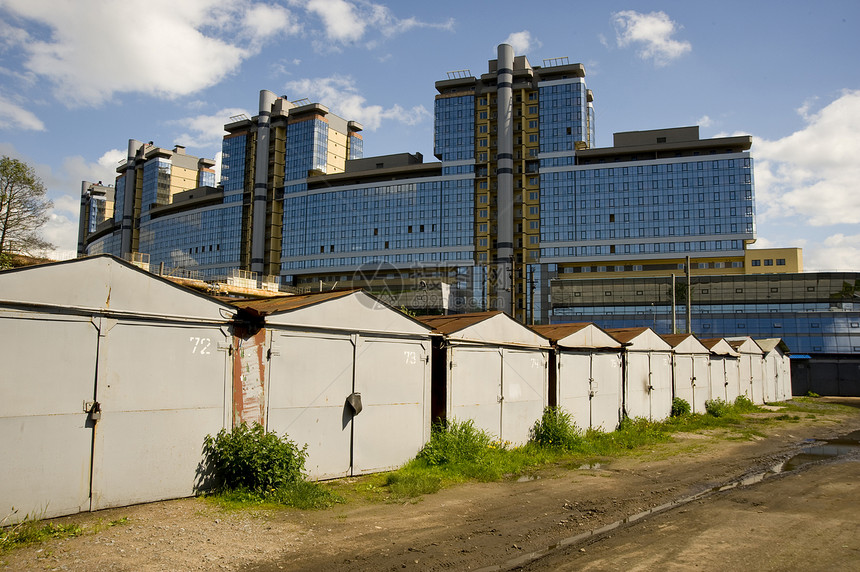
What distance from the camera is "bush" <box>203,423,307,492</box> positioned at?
930 cm

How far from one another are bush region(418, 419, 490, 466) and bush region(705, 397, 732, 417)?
16150 millimetres

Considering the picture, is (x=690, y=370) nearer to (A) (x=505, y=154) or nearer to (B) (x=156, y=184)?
(A) (x=505, y=154)

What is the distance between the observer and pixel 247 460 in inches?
366

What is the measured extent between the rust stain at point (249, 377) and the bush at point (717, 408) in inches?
848

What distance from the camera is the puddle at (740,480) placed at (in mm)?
7320

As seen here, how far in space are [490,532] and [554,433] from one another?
25.8ft

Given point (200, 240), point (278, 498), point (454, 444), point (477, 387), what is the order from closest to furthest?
point (278, 498) → point (454, 444) → point (477, 387) → point (200, 240)

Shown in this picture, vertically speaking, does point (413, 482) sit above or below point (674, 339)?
below

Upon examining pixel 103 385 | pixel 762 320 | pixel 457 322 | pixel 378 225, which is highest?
pixel 378 225

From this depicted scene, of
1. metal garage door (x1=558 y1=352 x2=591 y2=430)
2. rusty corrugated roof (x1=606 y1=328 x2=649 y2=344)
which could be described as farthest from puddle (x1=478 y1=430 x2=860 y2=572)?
rusty corrugated roof (x1=606 y1=328 x2=649 y2=344)

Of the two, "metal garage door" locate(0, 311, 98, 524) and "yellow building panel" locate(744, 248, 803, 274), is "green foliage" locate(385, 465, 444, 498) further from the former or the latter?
"yellow building panel" locate(744, 248, 803, 274)

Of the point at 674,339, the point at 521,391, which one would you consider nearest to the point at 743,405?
the point at 674,339

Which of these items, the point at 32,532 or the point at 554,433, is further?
the point at 554,433

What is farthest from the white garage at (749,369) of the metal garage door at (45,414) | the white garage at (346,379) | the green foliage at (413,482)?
the metal garage door at (45,414)
